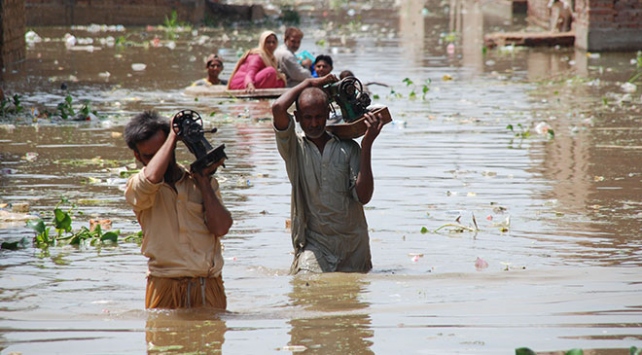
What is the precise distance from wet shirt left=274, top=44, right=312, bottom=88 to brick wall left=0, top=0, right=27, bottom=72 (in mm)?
4513

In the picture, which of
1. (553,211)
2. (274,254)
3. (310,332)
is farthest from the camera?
(553,211)

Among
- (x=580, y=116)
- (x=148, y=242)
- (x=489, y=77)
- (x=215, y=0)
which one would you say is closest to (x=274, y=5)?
(x=215, y=0)

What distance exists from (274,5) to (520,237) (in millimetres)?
32496

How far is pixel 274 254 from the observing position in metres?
6.83

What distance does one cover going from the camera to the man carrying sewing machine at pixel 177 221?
470cm

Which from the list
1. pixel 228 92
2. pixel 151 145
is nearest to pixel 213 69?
pixel 228 92

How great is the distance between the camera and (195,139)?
466 centimetres

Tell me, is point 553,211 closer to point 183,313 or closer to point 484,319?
point 484,319

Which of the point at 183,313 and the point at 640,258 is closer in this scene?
the point at 183,313

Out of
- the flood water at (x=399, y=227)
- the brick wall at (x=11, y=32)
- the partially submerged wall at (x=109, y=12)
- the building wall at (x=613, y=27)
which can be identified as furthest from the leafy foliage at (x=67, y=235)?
the partially submerged wall at (x=109, y=12)

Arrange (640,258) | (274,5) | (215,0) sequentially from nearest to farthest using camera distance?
(640,258) < (215,0) < (274,5)

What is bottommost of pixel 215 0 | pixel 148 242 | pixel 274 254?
pixel 274 254

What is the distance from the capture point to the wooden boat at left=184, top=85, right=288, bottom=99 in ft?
45.5

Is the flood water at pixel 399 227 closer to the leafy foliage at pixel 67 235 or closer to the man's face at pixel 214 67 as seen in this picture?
the leafy foliage at pixel 67 235
